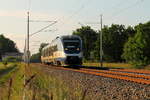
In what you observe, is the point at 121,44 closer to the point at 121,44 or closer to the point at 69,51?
the point at 121,44

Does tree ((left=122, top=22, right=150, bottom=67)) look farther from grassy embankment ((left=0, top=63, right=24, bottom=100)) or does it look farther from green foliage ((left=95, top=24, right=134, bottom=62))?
grassy embankment ((left=0, top=63, right=24, bottom=100))

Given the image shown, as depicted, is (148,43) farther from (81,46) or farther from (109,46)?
(81,46)

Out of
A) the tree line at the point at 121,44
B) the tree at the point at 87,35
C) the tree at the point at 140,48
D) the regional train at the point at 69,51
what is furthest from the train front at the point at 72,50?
the tree at the point at 87,35

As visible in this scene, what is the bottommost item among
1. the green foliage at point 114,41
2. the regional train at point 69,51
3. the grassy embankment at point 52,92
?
the grassy embankment at point 52,92

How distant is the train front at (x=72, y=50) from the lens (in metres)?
28.3

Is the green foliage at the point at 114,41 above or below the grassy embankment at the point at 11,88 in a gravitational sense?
above

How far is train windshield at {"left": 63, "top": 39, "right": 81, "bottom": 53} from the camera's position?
28.7 meters

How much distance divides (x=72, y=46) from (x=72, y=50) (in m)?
0.41

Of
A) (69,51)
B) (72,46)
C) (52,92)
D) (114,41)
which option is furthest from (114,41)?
(52,92)

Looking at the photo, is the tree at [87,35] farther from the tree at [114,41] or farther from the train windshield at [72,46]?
the train windshield at [72,46]

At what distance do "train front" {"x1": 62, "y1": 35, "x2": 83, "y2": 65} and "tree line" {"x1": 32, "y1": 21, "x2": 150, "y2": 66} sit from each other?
15196 millimetres

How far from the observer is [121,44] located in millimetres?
88438

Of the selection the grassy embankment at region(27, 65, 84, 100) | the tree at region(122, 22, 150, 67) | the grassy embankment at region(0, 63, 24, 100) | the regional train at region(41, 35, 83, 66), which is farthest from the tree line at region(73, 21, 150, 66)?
the grassy embankment at region(27, 65, 84, 100)

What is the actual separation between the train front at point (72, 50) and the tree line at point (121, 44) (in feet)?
49.9
